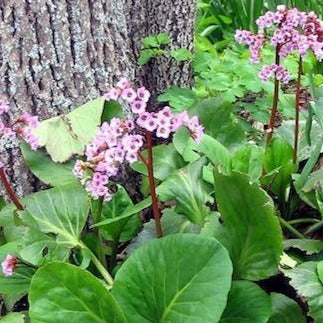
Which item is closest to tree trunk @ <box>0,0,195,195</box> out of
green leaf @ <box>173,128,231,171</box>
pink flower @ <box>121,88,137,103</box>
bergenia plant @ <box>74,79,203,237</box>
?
green leaf @ <box>173,128,231,171</box>

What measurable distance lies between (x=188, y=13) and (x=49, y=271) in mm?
1538

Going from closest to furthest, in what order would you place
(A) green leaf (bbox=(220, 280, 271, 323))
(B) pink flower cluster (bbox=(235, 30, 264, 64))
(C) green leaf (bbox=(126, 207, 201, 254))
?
1. (A) green leaf (bbox=(220, 280, 271, 323))
2. (C) green leaf (bbox=(126, 207, 201, 254))
3. (B) pink flower cluster (bbox=(235, 30, 264, 64))

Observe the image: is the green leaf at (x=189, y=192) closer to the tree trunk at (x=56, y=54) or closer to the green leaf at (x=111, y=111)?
the green leaf at (x=111, y=111)

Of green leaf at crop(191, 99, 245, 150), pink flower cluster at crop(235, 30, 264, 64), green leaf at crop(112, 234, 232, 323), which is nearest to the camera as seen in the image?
green leaf at crop(112, 234, 232, 323)

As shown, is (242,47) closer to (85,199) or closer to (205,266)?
(85,199)

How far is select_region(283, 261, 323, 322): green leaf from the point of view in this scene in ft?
6.00

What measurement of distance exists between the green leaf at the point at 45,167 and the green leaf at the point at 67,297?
1.94 ft

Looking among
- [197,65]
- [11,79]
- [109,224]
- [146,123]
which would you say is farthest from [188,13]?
[146,123]

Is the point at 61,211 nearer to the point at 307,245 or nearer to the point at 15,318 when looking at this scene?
the point at 15,318

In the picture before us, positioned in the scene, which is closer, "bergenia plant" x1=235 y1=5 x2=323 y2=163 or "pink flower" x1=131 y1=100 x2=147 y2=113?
"pink flower" x1=131 y1=100 x2=147 y2=113

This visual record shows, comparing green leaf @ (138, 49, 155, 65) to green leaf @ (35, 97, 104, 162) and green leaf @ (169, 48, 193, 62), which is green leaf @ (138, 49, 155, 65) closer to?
green leaf @ (169, 48, 193, 62)

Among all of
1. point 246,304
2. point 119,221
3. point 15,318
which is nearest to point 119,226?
point 119,221

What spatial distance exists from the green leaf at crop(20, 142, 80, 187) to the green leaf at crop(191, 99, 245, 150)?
49 centimetres

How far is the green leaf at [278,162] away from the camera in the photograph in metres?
2.39
